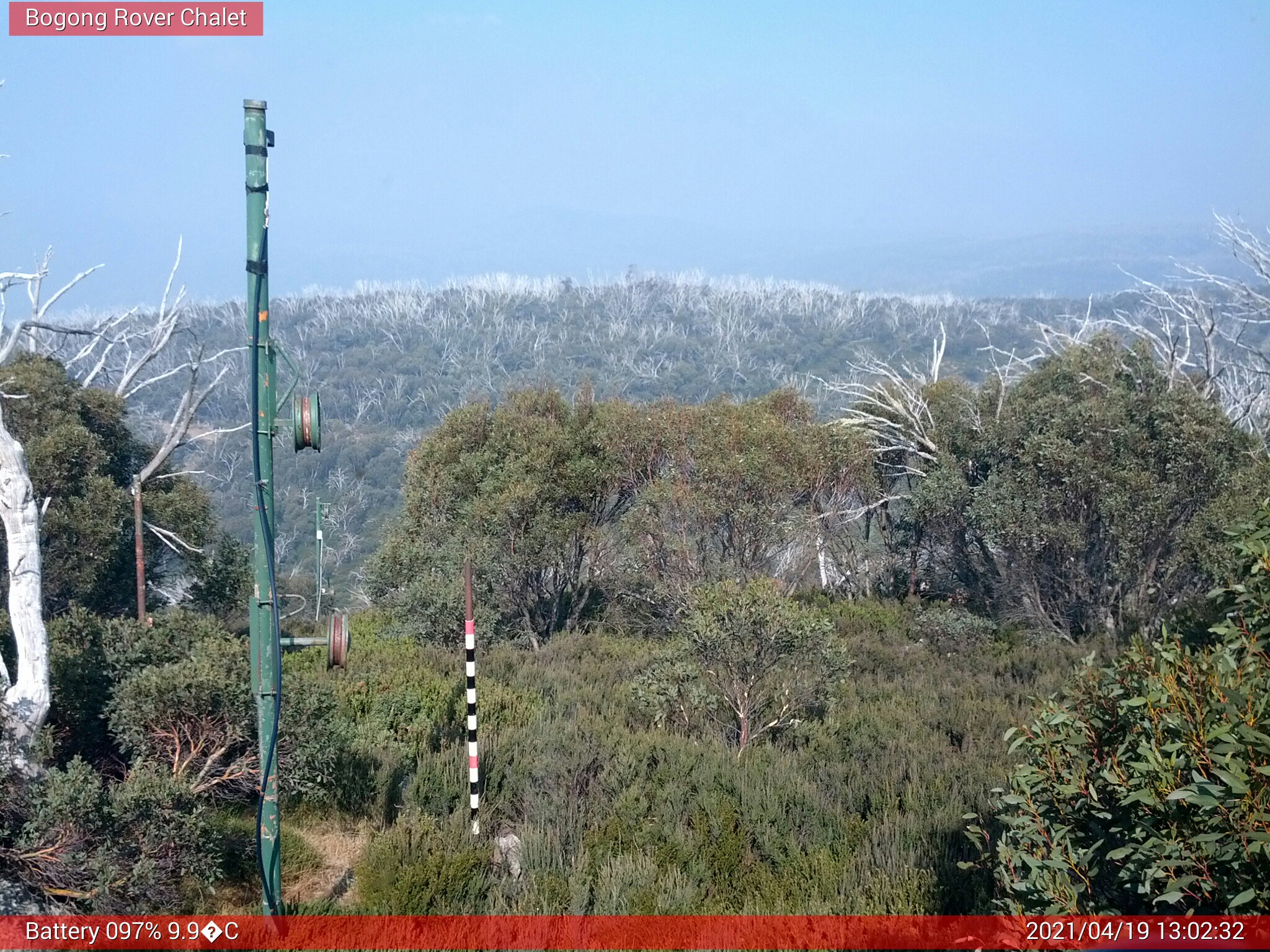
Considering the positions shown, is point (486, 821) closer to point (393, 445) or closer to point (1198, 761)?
point (1198, 761)

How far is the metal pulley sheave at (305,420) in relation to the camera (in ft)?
14.4

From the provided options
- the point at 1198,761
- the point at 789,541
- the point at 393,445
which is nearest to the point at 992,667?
the point at 789,541

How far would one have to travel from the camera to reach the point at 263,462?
175 inches

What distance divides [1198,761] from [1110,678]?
3.10 feet

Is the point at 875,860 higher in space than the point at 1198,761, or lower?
lower

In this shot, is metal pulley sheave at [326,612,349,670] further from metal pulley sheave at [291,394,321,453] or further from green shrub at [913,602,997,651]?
green shrub at [913,602,997,651]

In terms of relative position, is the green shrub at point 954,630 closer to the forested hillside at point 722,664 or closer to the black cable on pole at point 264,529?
the forested hillside at point 722,664

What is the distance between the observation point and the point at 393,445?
51406 mm

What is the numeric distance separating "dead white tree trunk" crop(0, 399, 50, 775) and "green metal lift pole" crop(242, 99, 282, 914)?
1.93 m

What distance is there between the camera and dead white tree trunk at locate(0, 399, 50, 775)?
5531 millimetres
